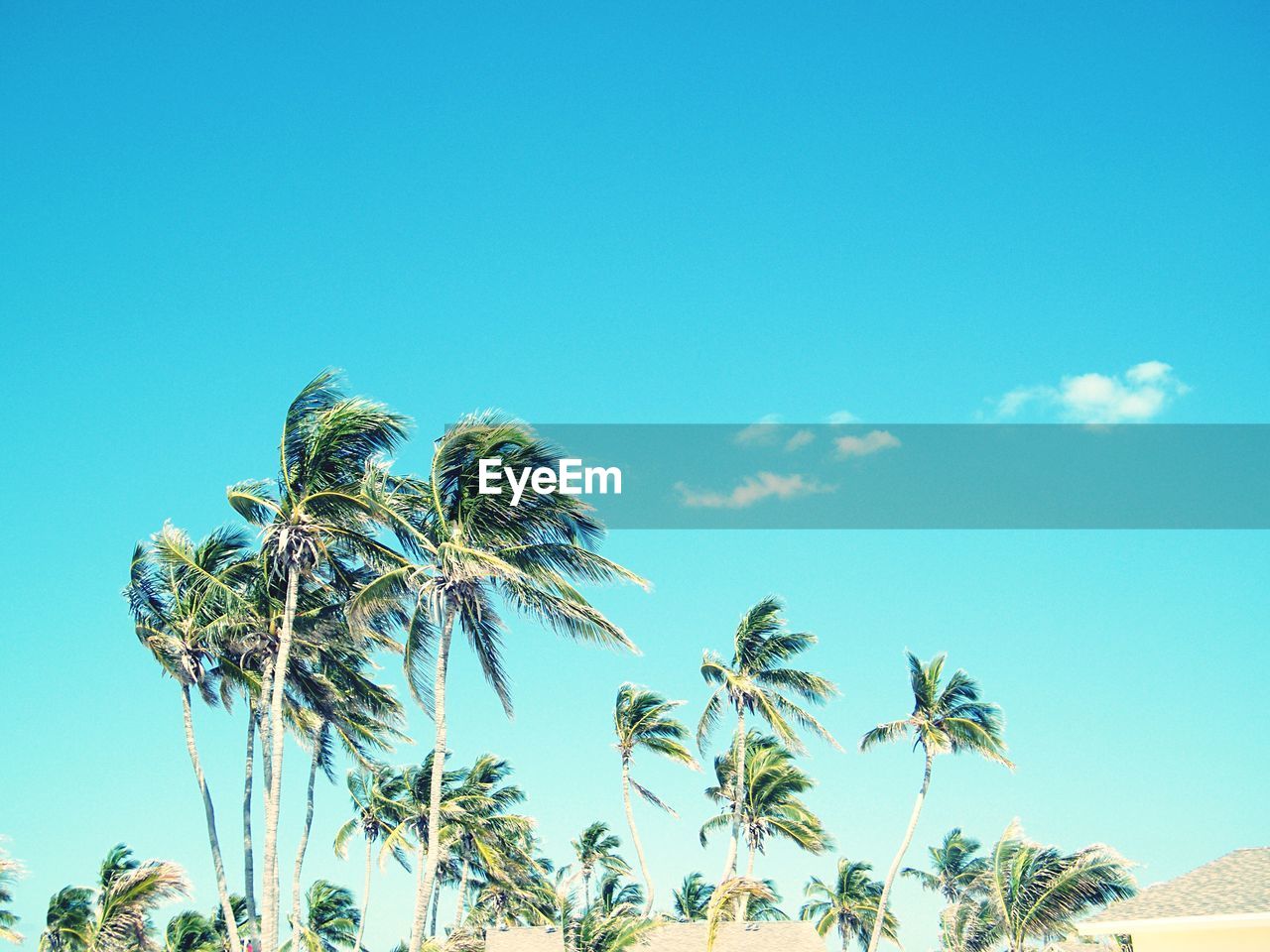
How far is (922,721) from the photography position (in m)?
49.4

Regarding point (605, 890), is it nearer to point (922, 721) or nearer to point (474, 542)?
point (922, 721)

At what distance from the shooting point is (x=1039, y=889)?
115 feet

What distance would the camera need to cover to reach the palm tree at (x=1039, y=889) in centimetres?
3378

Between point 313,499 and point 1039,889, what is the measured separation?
80.7ft

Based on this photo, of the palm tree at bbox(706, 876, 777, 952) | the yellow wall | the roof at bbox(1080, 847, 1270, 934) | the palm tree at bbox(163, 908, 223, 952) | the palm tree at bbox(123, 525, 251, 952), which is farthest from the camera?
the palm tree at bbox(163, 908, 223, 952)

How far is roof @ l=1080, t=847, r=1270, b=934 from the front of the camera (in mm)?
19938

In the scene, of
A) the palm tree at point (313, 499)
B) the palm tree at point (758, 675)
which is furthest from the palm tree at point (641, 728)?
the palm tree at point (313, 499)

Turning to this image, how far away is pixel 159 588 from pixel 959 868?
65.0 m

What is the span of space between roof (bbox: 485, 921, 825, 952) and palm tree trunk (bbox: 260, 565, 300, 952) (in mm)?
18567

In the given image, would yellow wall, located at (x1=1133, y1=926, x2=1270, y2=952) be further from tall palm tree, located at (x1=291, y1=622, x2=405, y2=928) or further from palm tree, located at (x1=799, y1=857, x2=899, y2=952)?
palm tree, located at (x1=799, y1=857, x2=899, y2=952)

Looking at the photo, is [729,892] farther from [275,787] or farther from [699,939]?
[699,939]

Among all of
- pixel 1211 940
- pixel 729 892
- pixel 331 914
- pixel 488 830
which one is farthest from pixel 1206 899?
pixel 331 914

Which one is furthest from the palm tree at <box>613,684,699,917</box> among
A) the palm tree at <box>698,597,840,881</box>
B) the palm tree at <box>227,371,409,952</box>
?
the palm tree at <box>227,371,409,952</box>

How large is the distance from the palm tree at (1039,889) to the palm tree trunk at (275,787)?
20.0 meters
